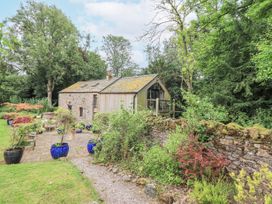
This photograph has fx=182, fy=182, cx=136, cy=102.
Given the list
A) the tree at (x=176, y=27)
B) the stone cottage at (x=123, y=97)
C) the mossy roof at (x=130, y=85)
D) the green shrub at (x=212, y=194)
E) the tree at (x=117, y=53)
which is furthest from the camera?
the tree at (x=117, y=53)

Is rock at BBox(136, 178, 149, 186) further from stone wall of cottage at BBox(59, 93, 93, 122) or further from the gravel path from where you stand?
stone wall of cottage at BBox(59, 93, 93, 122)

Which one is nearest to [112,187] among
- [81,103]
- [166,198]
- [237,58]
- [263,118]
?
[166,198]

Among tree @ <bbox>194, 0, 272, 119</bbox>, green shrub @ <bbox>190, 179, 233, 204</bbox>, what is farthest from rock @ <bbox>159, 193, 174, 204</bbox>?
tree @ <bbox>194, 0, 272, 119</bbox>

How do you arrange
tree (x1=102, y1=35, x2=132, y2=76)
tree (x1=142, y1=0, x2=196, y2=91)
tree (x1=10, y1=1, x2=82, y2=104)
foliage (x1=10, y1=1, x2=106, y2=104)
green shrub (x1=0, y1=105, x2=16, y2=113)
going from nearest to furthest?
tree (x1=142, y1=0, x2=196, y2=91), green shrub (x1=0, y1=105, x2=16, y2=113), foliage (x1=10, y1=1, x2=106, y2=104), tree (x1=10, y1=1, x2=82, y2=104), tree (x1=102, y1=35, x2=132, y2=76)

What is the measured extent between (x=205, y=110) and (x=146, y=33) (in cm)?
829

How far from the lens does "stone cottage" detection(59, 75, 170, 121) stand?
15.2 metres

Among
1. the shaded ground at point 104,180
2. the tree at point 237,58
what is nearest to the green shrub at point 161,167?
the shaded ground at point 104,180

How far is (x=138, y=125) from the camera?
6.56m

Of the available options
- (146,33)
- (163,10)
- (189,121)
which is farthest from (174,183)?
(163,10)

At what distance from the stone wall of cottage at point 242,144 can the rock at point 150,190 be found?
1837 millimetres

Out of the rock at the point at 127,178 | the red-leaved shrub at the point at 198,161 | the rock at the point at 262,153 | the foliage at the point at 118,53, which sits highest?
the foliage at the point at 118,53

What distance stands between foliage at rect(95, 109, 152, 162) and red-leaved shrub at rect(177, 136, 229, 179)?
2029 millimetres

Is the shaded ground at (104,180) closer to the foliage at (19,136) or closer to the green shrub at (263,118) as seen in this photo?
the foliage at (19,136)

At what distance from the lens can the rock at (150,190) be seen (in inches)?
166
